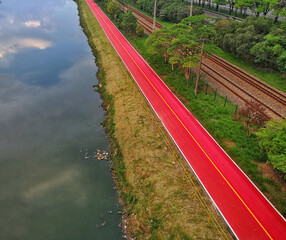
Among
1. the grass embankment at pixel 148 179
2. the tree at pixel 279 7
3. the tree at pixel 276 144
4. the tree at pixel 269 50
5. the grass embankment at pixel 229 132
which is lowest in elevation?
the grass embankment at pixel 148 179

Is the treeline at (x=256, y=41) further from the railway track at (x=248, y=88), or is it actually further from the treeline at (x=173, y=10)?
the treeline at (x=173, y=10)

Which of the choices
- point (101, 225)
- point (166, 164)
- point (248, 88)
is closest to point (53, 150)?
Answer: point (101, 225)

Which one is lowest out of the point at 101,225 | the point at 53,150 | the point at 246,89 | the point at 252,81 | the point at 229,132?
the point at 101,225

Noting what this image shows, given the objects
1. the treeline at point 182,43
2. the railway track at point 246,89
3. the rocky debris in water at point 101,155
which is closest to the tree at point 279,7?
the railway track at point 246,89

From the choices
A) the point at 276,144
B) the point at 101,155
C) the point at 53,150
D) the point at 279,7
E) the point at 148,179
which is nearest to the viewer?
the point at 276,144

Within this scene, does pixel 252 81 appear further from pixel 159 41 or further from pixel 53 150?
pixel 53 150

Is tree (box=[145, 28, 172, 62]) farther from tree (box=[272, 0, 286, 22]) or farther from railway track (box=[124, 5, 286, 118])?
tree (box=[272, 0, 286, 22])
